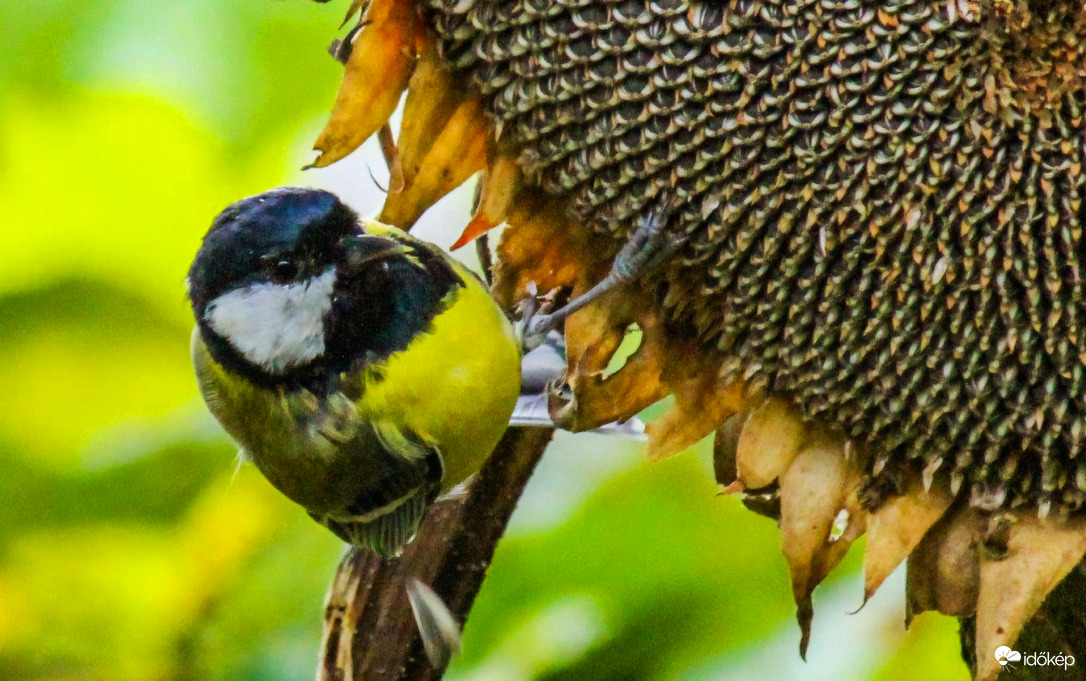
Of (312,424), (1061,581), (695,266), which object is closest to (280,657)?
(312,424)

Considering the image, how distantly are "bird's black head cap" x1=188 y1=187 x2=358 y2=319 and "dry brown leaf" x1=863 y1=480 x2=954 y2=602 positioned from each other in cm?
71

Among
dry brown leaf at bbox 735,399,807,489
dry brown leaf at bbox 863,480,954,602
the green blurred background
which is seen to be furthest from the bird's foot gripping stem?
the green blurred background

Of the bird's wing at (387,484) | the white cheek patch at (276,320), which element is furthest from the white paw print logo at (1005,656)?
the white cheek patch at (276,320)

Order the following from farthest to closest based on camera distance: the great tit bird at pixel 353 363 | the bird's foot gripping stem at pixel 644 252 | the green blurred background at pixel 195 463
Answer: the green blurred background at pixel 195 463 < the great tit bird at pixel 353 363 < the bird's foot gripping stem at pixel 644 252

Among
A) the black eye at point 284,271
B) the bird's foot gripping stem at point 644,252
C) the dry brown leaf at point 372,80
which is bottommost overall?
the black eye at point 284,271

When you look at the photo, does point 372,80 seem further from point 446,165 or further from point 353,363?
point 353,363

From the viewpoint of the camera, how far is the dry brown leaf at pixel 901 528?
4.26 feet

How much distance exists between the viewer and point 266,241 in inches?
48.8

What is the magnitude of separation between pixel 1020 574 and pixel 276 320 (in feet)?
2.82

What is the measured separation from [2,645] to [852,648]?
1.34 meters

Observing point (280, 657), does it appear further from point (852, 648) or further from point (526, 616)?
point (852, 648)

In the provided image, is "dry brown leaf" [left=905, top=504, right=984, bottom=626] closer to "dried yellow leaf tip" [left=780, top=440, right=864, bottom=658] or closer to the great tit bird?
"dried yellow leaf tip" [left=780, top=440, right=864, bottom=658]

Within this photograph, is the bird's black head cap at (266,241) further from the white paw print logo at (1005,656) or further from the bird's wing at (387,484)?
the white paw print logo at (1005,656)

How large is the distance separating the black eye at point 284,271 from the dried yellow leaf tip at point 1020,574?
83 cm
